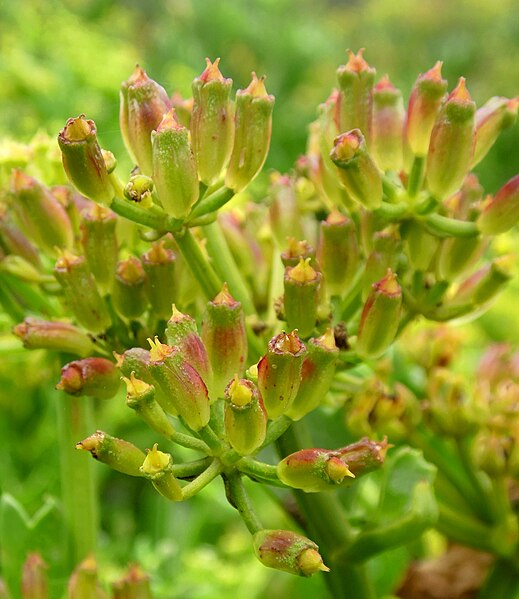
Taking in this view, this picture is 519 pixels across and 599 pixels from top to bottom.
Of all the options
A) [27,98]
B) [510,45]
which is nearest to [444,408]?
[27,98]

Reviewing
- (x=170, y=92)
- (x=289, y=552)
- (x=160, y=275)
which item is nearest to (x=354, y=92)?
(x=160, y=275)

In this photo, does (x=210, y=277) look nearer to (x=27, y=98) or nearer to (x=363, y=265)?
(x=363, y=265)

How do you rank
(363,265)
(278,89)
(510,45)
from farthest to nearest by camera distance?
(510,45)
(278,89)
(363,265)

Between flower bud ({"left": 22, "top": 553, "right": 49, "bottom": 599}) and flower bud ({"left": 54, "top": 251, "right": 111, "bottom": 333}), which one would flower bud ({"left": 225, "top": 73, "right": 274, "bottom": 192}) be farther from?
flower bud ({"left": 22, "top": 553, "right": 49, "bottom": 599})

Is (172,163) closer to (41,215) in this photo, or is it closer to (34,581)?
(41,215)

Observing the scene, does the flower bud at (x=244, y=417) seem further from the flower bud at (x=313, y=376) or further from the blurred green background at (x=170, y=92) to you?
the blurred green background at (x=170, y=92)

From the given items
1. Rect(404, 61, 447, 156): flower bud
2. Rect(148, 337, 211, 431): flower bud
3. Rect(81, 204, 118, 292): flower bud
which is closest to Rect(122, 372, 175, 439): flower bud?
Rect(148, 337, 211, 431): flower bud
